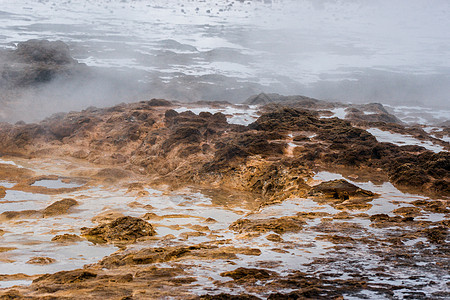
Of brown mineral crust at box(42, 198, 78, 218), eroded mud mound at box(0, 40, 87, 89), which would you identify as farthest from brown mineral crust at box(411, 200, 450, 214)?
eroded mud mound at box(0, 40, 87, 89)

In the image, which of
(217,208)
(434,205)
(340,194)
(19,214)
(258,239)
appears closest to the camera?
(258,239)

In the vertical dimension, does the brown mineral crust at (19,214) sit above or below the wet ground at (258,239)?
below

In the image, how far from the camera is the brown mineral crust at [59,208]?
894cm

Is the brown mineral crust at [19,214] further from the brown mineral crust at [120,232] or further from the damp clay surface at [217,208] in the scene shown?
the brown mineral crust at [120,232]

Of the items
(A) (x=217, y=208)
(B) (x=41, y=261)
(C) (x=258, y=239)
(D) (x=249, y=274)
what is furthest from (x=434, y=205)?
(B) (x=41, y=261)

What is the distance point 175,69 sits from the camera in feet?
128

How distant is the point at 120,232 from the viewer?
23.0 feet

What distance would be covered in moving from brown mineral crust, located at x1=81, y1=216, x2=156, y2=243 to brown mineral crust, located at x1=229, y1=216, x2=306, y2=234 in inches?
67.6

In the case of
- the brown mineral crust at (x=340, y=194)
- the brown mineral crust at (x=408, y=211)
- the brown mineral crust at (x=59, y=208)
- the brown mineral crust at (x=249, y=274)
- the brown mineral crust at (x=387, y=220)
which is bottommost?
the brown mineral crust at (x=59, y=208)

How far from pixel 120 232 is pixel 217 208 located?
10.4 ft

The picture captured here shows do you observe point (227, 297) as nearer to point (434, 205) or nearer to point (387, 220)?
point (387, 220)

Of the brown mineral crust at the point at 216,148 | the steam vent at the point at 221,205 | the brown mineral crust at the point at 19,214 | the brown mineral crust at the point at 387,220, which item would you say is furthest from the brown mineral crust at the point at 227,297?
the brown mineral crust at the point at 19,214

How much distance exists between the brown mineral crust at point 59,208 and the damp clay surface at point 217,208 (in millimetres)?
42

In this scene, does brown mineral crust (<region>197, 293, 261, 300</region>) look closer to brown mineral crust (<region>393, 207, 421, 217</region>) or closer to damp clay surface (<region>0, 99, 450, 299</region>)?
damp clay surface (<region>0, 99, 450, 299</region>)
